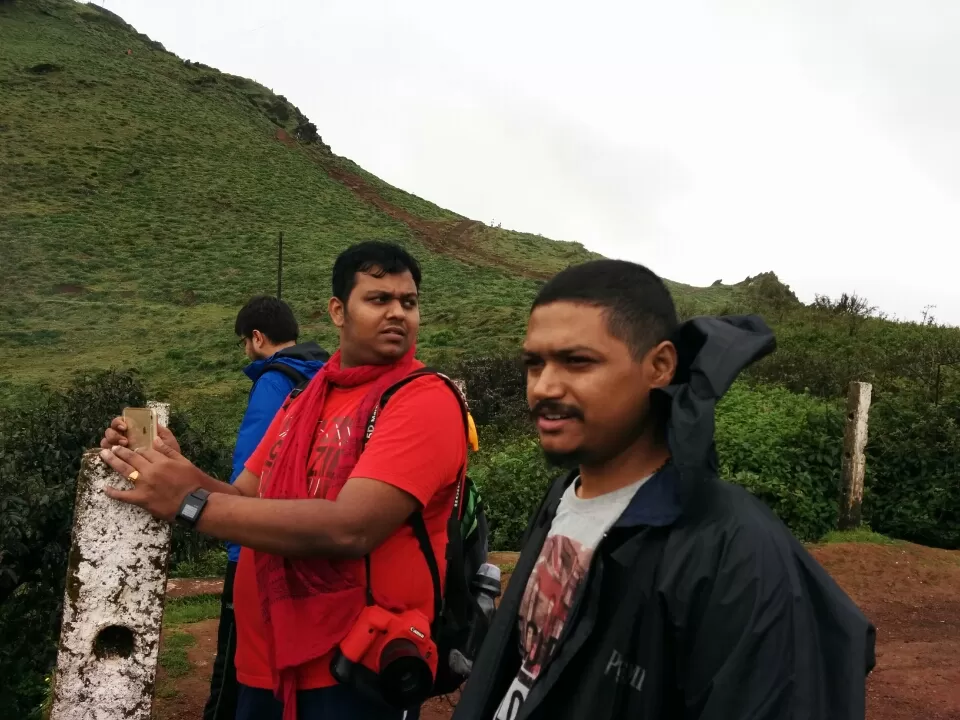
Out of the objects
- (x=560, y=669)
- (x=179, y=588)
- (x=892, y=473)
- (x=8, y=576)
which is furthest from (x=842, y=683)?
(x=892, y=473)

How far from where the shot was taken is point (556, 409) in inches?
53.1

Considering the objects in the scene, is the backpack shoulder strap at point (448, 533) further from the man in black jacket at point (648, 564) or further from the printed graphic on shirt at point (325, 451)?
the man in black jacket at point (648, 564)

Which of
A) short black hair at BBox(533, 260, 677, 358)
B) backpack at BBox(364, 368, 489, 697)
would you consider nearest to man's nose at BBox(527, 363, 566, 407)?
short black hair at BBox(533, 260, 677, 358)

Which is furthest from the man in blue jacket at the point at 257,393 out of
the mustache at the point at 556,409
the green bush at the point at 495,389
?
the green bush at the point at 495,389

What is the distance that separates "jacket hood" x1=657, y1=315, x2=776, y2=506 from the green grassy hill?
16.3 metres

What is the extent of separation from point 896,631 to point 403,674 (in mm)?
5627

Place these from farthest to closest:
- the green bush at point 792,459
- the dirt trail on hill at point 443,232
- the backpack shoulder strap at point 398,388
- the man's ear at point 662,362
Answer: the dirt trail on hill at point 443,232, the green bush at point 792,459, the backpack shoulder strap at point 398,388, the man's ear at point 662,362

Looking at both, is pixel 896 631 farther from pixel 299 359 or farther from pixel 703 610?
pixel 703 610

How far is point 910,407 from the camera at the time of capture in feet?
32.1

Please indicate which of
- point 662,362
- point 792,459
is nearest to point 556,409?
point 662,362

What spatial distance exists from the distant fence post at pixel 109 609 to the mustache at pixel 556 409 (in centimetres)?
139

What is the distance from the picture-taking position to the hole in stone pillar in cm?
221

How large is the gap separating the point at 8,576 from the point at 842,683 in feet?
10.3

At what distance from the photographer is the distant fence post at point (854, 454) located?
827 centimetres
